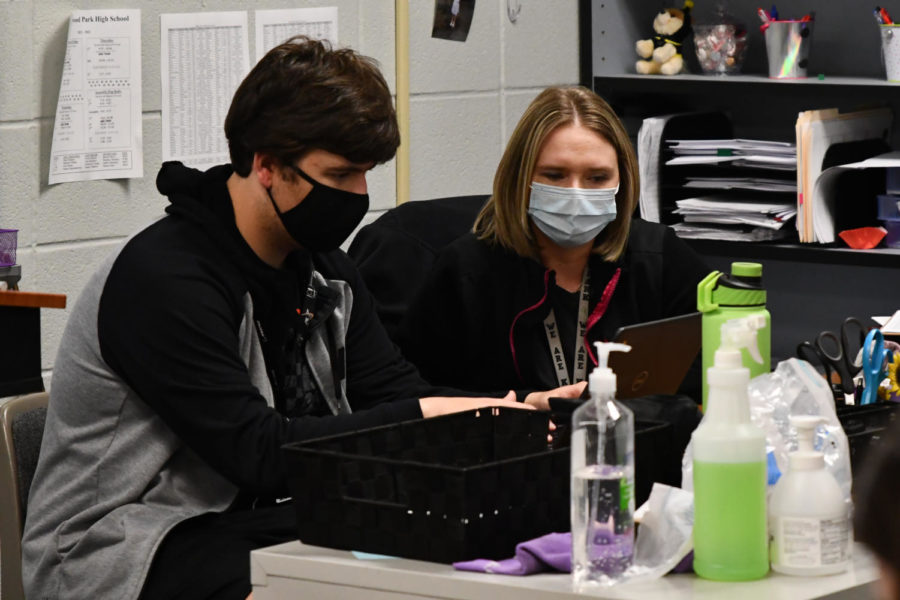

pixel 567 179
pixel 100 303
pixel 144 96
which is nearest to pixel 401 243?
pixel 567 179

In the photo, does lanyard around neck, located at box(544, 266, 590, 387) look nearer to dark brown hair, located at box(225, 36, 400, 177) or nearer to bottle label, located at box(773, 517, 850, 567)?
dark brown hair, located at box(225, 36, 400, 177)

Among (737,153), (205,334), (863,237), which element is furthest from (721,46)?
(205,334)

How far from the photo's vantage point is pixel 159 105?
2.74 meters

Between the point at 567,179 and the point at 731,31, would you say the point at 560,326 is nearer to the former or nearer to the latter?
the point at 567,179

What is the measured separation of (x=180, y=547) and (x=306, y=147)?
56 cm

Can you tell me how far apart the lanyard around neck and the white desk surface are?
92 cm

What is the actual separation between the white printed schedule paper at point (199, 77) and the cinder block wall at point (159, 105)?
24mm

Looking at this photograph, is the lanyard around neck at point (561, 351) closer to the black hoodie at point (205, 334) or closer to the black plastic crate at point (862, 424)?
the black hoodie at point (205, 334)

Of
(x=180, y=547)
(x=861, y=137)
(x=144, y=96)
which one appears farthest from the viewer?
(x=861, y=137)

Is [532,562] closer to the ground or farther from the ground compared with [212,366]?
closer to the ground

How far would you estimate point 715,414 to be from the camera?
120 centimetres

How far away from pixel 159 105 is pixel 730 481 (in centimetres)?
185

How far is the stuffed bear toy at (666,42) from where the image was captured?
11.6ft

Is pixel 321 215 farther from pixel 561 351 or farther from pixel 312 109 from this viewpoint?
pixel 561 351
